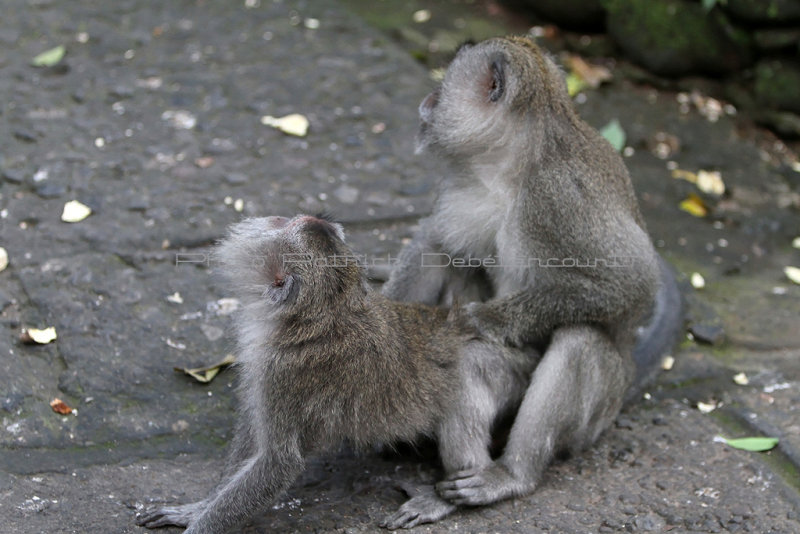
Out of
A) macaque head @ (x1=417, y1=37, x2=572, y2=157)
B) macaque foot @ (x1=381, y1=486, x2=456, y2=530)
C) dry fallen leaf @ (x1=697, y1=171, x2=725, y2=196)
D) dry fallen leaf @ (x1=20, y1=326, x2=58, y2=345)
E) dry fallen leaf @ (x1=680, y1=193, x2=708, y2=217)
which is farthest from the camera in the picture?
dry fallen leaf @ (x1=697, y1=171, x2=725, y2=196)

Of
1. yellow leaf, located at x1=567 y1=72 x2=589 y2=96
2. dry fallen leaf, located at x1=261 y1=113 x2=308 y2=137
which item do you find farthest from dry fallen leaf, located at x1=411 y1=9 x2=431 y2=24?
dry fallen leaf, located at x1=261 y1=113 x2=308 y2=137

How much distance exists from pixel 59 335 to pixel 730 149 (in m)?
4.71

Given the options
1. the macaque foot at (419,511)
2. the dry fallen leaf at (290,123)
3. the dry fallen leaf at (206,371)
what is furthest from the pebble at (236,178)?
the macaque foot at (419,511)

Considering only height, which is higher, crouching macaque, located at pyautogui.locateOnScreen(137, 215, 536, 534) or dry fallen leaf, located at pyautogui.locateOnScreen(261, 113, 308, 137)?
crouching macaque, located at pyautogui.locateOnScreen(137, 215, 536, 534)

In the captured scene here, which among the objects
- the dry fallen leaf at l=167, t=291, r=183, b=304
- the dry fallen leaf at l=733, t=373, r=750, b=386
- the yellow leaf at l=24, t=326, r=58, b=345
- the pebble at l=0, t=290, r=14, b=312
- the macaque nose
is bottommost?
the dry fallen leaf at l=733, t=373, r=750, b=386

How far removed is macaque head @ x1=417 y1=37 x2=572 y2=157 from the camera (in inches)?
148

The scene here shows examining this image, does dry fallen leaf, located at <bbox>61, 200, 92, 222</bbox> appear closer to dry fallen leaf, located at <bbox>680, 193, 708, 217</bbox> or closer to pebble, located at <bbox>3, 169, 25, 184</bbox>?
pebble, located at <bbox>3, 169, 25, 184</bbox>

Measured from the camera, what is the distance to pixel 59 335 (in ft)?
13.9

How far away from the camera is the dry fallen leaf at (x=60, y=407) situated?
388cm

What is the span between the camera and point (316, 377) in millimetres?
3273

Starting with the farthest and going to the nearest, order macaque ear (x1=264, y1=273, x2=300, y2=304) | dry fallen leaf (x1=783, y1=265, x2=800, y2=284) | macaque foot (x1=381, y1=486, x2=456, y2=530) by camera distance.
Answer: dry fallen leaf (x1=783, y1=265, x2=800, y2=284)
macaque foot (x1=381, y1=486, x2=456, y2=530)
macaque ear (x1=264, y1=273, x2=300, y2=304)

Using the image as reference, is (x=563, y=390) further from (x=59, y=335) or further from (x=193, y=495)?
(x=59, y=335)

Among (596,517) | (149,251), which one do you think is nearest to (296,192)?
(149,251)

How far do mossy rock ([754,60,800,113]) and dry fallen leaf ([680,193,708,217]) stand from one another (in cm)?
135
